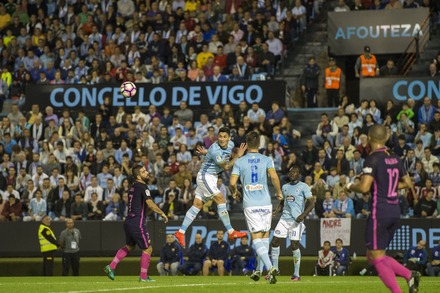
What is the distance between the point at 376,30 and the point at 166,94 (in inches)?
313

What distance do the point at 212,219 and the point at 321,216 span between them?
122 inches

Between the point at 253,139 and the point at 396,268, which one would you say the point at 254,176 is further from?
the point at 396,268

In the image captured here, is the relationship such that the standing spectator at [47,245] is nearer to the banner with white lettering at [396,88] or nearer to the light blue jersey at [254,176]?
the banner with white lettering at [396,88]

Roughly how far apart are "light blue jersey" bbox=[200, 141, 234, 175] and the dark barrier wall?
8.04 meters

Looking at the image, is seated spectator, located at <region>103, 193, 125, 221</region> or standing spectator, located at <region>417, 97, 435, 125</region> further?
standing spectator, located at <region>417, 97, 435, 125</region>

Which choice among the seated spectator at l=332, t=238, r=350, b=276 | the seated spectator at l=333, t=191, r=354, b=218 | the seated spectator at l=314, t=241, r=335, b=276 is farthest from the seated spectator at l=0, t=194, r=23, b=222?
the seated spectator at l=332, t=238, r=350, b=276

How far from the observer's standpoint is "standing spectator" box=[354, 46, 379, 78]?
33500mm

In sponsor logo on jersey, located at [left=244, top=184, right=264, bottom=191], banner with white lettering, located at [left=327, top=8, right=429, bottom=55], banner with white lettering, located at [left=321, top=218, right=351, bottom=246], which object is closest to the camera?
sponsor logo on jersey, located at [left=244, top=184, right=264, bottom=191]

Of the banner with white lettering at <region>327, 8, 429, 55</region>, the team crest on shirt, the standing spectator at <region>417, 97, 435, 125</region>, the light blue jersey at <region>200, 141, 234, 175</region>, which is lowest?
the team crest on shirt

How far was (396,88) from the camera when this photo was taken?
107ft

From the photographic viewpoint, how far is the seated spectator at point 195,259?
2761 cm

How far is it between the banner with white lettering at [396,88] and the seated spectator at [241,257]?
25.3 ft

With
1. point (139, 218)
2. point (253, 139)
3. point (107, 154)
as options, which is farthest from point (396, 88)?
point (253, 139)

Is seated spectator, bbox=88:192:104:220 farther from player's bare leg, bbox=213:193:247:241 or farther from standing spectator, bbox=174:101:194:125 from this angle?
player's bare leg, bbox=213:193:247:241
